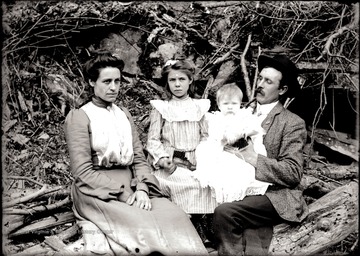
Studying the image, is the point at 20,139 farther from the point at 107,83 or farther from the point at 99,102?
the point at 107,83

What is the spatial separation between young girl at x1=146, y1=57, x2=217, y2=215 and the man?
1.55 ft

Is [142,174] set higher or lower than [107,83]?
lower

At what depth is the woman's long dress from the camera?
3.58 meters

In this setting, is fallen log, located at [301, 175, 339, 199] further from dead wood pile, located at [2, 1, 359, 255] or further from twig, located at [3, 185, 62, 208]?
twig, located at [3, 185, 62, 208]

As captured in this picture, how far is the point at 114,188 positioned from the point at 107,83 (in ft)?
2.85

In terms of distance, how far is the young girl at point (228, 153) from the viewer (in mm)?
3879

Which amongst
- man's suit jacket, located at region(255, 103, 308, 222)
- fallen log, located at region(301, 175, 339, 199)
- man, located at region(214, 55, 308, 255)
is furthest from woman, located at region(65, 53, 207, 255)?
fallen log, located at region(301, 175, 339, 199)

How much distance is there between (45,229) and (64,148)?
5.96 feet

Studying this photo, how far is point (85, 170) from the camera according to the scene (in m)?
3.77

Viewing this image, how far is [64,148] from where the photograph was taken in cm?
607

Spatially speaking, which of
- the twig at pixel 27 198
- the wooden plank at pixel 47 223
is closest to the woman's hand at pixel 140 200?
the wooden plank at pixel 47 223

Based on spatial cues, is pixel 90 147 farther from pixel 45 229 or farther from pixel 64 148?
pixel 64 148

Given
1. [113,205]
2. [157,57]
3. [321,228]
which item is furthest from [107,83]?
[157,57]

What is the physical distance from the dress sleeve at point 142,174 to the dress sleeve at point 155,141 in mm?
90
